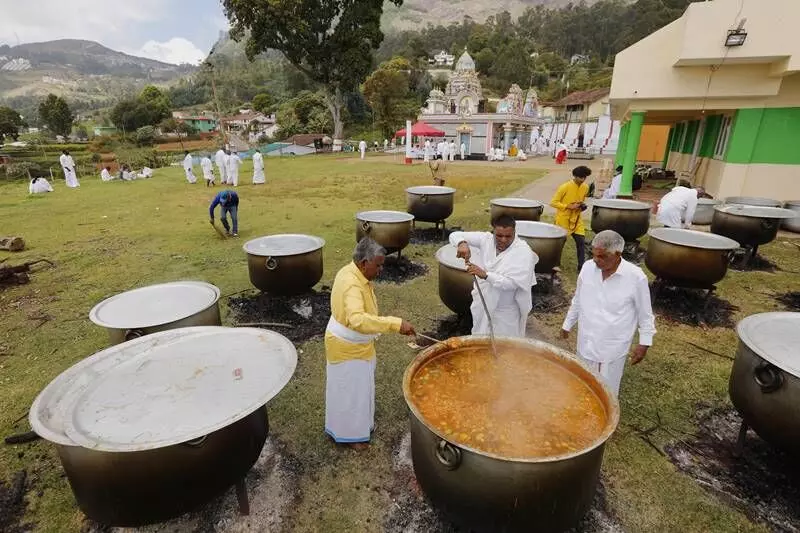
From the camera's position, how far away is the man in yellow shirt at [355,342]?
296 centimetres

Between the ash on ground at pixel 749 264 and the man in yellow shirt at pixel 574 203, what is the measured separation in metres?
3.33

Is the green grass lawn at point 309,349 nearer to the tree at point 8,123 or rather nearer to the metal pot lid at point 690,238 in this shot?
the metal pot lid at point 690,238

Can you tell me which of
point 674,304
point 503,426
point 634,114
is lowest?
point 674,304

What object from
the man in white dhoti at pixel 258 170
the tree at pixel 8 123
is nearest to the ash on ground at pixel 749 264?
the man in white dhoti at pixel 258 170

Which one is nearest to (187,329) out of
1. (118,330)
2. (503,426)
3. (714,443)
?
(118,330)

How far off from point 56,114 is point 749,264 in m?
75.0

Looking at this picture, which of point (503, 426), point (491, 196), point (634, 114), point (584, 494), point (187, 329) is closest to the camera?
point (584, 494)

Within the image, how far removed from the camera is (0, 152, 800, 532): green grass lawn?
296 centimetres

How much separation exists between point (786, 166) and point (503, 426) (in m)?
13.1

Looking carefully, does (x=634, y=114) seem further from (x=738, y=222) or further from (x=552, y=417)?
(x=552, y=417)

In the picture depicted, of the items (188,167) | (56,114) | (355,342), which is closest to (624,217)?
(355,342)

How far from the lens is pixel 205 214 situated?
12.2 meters

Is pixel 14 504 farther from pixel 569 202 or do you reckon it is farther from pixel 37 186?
pixel 37 186

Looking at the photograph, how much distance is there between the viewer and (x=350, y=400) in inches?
132
